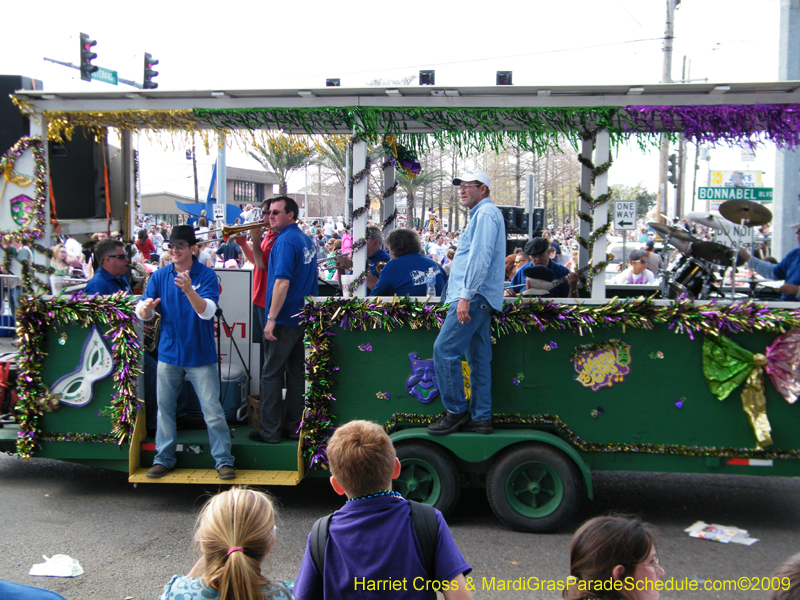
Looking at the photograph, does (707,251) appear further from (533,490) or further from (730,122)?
(533,490)

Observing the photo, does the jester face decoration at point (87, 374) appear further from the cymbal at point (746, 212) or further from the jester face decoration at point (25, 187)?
the cymbal at point (746, 212)

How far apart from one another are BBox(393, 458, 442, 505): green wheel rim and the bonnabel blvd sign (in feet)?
33.5

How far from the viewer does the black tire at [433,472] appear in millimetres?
5012

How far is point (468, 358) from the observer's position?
502cm

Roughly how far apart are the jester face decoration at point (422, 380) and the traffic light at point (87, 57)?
42.2ft

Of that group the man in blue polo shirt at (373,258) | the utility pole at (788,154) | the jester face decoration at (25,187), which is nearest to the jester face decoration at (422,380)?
the man in blue polo shirt at (373,258)

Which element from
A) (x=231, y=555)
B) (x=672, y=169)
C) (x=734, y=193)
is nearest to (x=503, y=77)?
(x=231, y=555)

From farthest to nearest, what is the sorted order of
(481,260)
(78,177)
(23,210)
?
(78,177) < (23,210) < (481,260)

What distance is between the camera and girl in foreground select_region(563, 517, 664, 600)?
207cm

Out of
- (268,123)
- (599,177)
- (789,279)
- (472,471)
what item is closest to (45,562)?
(472,471)

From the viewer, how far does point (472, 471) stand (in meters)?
5.14

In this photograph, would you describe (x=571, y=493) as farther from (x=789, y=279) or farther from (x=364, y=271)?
(x=789, y=279)

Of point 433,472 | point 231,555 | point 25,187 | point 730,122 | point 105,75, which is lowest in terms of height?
point 433,472

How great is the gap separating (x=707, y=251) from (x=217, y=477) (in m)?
4.64
